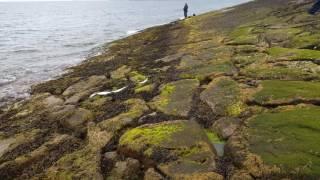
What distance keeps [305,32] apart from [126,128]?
55.1ft

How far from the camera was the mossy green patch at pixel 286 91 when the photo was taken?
14.6 m

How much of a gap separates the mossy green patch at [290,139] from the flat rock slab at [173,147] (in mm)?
1430

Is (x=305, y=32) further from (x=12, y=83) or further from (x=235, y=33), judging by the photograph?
(x=12, y=83)

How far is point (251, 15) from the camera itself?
42500 millimetres

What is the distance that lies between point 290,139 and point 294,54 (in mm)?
9961

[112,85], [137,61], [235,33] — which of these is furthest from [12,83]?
[235,33]

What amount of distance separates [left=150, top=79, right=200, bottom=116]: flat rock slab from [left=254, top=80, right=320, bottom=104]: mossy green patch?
2.67 meters

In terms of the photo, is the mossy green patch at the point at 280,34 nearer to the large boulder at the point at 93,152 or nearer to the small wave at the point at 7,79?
the large boulder at the point at 93,152

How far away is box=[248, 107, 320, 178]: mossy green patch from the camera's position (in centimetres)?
1049

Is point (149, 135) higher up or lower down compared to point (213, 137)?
higher up

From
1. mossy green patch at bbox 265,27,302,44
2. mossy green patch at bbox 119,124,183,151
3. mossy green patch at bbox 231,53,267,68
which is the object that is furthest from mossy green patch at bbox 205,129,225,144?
mossy green patch at bbox 265,27,302,44

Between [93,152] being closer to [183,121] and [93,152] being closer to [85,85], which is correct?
[183,121]

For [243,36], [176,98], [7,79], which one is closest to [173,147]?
[176,98]

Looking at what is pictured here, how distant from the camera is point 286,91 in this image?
15.3 metres
